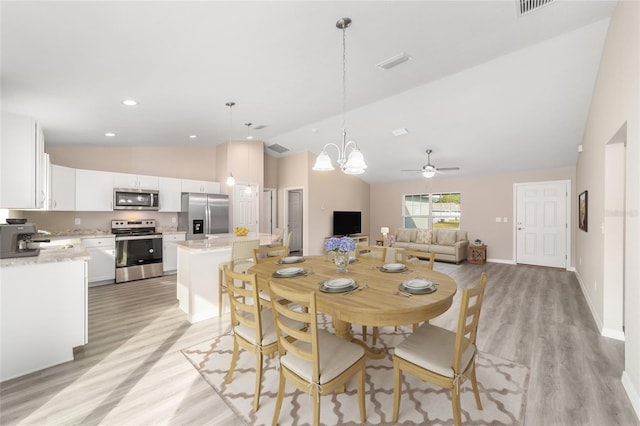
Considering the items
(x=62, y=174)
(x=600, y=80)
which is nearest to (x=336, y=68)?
(x=600, y=80)

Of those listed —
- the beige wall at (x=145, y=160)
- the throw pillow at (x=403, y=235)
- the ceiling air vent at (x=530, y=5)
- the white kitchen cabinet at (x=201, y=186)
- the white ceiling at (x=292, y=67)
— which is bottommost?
the throw pillow at (x=403, y=235)

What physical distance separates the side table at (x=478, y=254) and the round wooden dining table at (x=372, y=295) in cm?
541

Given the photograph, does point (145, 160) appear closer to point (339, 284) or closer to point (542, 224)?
point (339, 284)

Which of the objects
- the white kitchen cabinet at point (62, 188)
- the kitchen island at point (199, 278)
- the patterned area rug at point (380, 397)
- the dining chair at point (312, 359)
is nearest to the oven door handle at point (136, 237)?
the white kitchen cabinet at point (62, 188)

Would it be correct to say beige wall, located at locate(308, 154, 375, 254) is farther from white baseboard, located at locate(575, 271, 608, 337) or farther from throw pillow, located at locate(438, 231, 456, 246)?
white baseboard, located at locate(575, 271, 608, 337)

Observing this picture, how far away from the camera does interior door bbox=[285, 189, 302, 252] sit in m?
8.23

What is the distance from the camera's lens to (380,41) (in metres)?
2.63

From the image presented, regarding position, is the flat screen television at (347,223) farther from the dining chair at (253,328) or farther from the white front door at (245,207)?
the dining chair at (253,328)

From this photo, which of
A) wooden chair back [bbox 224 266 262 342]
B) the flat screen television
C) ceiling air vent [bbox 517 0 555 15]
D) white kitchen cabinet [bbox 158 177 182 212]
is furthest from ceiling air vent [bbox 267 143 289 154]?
wooden chair back [bbox 224 266 262 342]

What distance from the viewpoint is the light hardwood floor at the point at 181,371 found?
6.02ft

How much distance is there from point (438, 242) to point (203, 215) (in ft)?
20.2

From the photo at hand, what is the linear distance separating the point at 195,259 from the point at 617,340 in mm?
4699

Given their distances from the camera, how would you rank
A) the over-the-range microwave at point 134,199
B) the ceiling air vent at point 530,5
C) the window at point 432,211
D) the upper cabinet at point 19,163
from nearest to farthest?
the ceiling air vent at point 530,5, the upper cabinet at point 19,163, the over-the-range microwave at point 134,199, the window at point 432,211

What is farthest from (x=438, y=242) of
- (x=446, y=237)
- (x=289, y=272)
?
(x=289, y=272)
